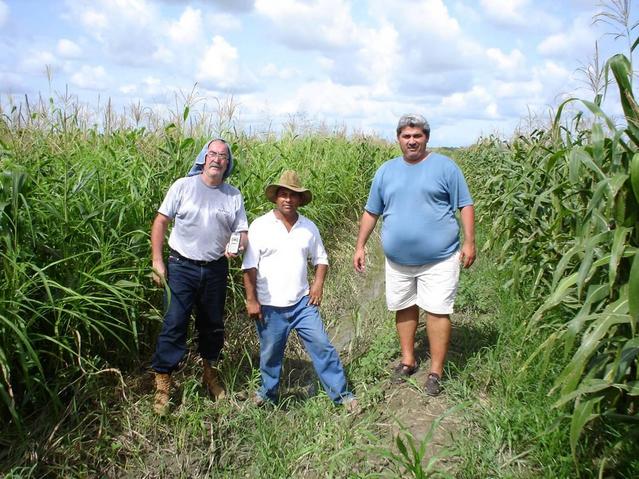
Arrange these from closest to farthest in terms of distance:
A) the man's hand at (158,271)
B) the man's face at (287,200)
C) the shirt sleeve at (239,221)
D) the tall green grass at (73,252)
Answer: the tall green grass at (73,252) → the man's hand at (158,271) → the man's face at (287,200) → the shirt sleeve at (239,221)

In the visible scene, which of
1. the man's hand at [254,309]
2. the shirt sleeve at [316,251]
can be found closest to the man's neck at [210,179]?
the shirt sleeve at [316,251]

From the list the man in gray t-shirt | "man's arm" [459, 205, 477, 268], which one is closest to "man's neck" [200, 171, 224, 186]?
the man in gray t-shirt

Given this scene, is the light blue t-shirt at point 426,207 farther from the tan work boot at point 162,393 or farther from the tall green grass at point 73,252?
the tan work boot at point 162,393

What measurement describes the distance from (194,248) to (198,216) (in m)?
0.21

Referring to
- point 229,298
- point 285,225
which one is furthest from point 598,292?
point 229,298

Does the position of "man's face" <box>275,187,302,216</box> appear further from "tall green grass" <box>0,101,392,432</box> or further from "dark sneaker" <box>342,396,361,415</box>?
"dark sneaker" <box>342,396,361,415</box>

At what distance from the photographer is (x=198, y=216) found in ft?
11.3

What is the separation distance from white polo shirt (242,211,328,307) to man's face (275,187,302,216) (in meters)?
0.09

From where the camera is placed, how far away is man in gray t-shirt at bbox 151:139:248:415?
337 cm

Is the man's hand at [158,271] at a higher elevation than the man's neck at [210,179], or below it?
below

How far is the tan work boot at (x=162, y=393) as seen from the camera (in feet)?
10.8

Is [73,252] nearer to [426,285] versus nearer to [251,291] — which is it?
[251,291]

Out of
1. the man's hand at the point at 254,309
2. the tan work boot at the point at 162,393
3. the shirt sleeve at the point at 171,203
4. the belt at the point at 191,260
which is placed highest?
the shirt sleeve at the point at 171,203

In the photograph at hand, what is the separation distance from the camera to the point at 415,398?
141 inches
